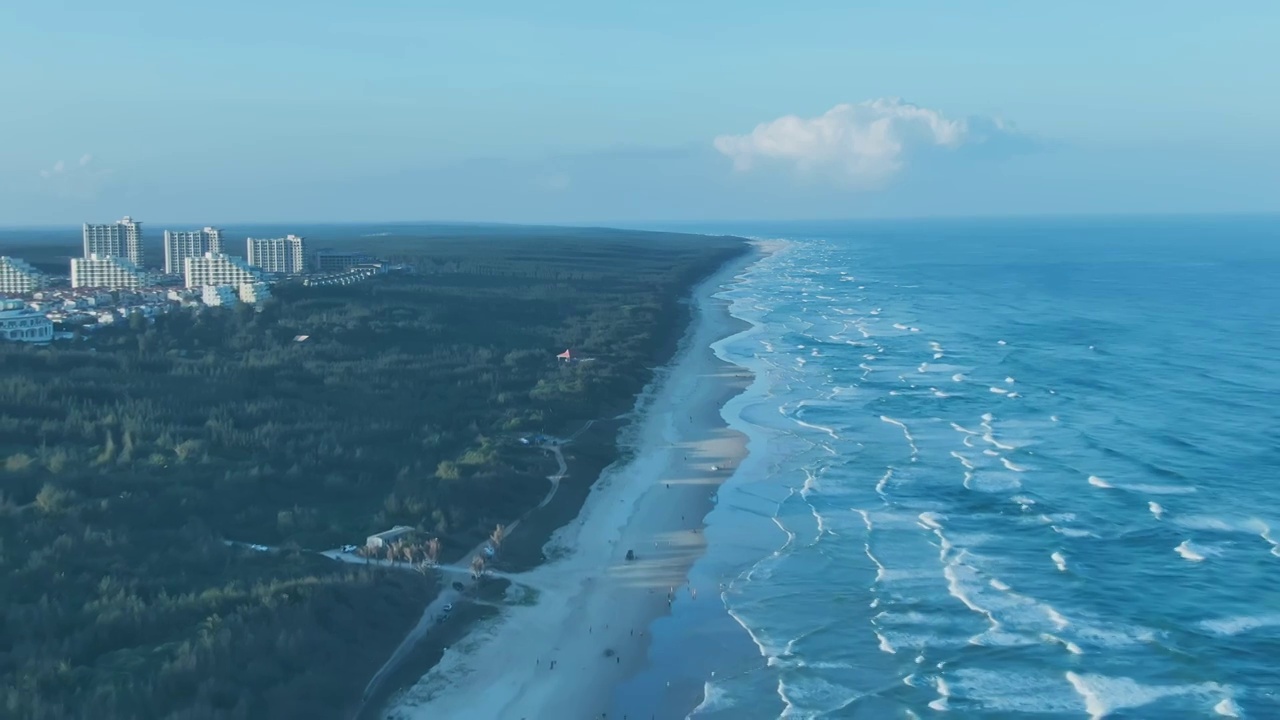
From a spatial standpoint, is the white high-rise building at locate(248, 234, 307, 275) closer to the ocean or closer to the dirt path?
the ocean

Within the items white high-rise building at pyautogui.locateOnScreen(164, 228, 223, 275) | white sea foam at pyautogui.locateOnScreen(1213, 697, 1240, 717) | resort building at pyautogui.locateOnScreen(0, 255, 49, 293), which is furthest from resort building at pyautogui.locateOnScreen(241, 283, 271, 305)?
white sea foam at pyautogui.locateOnScreen(1213, 697, 1240, 717)

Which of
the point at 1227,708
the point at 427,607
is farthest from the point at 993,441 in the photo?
the point at 427,607

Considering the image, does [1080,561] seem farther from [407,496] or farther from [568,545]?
[407,496]

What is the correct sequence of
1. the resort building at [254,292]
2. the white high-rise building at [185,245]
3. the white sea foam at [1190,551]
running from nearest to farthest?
the white sea foam at [1190,551] → the resort building at [254,292] → the white high-rise building at [185,245]

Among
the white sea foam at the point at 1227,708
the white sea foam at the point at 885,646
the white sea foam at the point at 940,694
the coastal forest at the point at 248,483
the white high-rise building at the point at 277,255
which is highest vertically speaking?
the white high-rise building at the point at 277,255

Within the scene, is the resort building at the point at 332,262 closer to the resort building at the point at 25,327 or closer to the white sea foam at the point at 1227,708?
the resort building at the point at 25,327

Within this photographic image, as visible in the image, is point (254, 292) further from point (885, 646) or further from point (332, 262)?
point (885, 646)

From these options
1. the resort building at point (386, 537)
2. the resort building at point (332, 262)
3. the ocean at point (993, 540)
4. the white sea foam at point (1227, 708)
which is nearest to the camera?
the white sea foam at point (1227, 708)

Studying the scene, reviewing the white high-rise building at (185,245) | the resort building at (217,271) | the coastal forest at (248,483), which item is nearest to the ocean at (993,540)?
the coastal forest at (248,483)
